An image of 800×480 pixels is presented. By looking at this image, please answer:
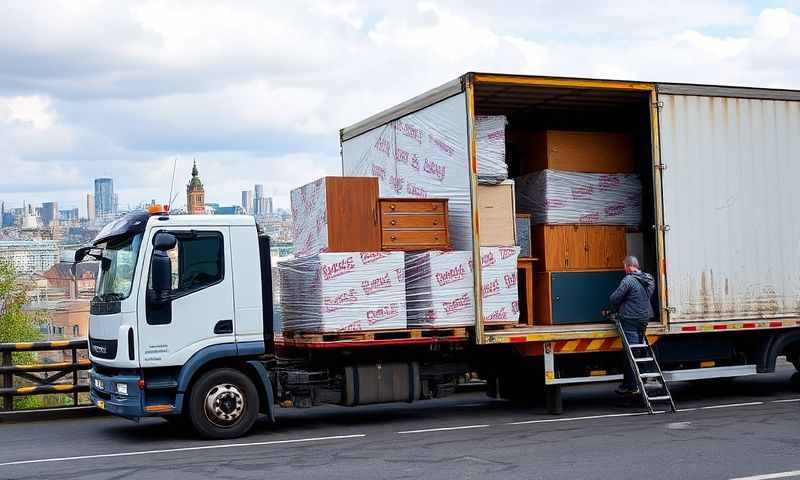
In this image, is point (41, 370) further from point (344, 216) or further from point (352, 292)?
point (344, 216)

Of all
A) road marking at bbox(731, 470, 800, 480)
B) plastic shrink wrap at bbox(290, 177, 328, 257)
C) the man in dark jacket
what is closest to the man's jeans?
the man in dark jacket

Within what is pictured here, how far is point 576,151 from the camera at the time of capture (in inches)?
524

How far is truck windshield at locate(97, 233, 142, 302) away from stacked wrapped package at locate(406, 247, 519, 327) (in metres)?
3.02

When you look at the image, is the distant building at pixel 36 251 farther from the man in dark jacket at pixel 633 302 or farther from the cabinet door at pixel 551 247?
the man in dark jacket at pixel 633 302

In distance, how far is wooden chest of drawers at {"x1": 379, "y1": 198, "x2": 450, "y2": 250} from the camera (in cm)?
1138

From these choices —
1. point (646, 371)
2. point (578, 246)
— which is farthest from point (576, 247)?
point (646, 371)

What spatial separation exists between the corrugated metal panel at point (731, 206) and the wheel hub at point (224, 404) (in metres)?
5.47

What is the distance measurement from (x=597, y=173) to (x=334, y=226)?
4.13m

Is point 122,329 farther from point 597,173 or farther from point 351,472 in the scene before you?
point 597,173

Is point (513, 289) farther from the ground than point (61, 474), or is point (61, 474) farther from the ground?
point (513, 289)

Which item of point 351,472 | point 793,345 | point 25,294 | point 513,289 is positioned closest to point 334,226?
point 513,289

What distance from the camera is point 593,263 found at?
13.1 meters

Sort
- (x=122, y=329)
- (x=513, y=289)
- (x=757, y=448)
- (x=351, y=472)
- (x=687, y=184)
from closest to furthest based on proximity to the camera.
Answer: (x=351, y=472) → (x=757, y=448) → (x=122, y=329) → (x=513, y=289) → (x=687, y=184)

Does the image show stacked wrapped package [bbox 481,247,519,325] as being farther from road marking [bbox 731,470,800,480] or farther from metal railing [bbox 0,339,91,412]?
metal railing [bbox 0,339,91,412]
